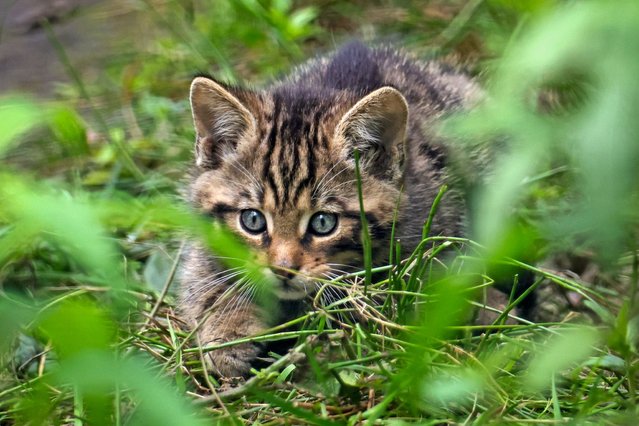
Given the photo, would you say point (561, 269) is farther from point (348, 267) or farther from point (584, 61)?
point (584, 61)

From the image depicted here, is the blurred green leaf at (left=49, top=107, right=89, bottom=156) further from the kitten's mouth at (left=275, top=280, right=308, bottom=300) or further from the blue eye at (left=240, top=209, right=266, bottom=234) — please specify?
the kitten's mouth at (left=275, top=280, right=308, bottom=300)

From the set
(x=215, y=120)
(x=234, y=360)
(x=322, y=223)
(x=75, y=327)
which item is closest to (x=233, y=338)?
(x=234, y=360)

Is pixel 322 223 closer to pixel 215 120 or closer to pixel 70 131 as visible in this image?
pixel 215 120

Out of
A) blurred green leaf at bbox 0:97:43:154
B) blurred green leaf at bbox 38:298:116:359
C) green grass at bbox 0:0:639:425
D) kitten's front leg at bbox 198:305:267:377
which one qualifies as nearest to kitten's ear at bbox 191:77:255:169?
green grass at bbox 0:0:639:425

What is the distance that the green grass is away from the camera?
1471 mm

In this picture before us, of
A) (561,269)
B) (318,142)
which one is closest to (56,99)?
(318,142)

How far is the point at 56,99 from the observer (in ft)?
20.7

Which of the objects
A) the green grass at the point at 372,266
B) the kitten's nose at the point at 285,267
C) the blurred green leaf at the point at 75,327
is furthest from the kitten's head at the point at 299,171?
the blurred green leaf at the point at 75,327

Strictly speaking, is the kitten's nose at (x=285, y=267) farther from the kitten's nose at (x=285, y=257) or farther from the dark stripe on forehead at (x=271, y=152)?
the dark stripe on forehead at (x=271, y=152)

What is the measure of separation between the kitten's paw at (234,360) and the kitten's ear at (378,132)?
91cm

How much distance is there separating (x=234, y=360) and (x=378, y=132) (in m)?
1.14

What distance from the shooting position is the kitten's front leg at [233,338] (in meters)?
3.26

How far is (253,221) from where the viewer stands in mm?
3500

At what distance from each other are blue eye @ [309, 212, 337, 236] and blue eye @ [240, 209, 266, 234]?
0.67 feet
